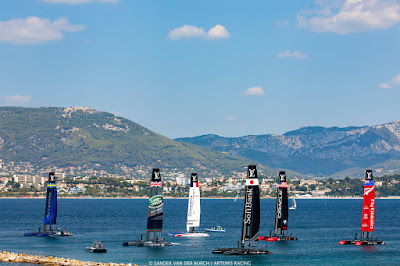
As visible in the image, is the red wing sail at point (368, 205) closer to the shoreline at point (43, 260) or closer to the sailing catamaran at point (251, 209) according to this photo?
the sailing catamaran at point (251, 209)

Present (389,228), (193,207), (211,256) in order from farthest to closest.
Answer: (389,228) < (193,207) < (211,256)

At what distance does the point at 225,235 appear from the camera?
12938cm

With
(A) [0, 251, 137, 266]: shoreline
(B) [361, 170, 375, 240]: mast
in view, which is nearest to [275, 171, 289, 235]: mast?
(B) [361, 170, 375, 240]: mast

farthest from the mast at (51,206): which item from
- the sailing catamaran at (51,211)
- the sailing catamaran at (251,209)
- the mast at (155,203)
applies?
the sailing catamaran at (251,209)

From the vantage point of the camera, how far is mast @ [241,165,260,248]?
276 ft

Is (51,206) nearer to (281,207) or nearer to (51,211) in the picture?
(51,211)

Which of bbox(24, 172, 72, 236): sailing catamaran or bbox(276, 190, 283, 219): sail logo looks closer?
bbox(276, 190, 283, 219): sail logo

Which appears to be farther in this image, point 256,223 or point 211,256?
point 211,256

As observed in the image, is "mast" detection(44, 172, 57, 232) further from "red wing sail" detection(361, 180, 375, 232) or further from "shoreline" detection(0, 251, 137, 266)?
"red wing sail" detection(361, 180, 375, 232)

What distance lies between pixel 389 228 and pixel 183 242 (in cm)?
6147

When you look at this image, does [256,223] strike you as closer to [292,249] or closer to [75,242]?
[292,249]

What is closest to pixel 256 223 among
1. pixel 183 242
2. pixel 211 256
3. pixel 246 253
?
pixel 246 253

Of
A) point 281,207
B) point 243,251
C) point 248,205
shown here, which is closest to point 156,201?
point 243,251

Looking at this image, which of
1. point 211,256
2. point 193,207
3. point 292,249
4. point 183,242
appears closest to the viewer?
point 211,256
